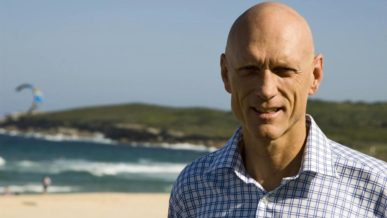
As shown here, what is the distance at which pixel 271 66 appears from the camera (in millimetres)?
2344

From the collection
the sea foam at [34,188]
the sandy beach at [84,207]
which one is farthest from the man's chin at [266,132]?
the sea foam at [34,188]

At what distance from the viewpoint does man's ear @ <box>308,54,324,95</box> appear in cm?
243

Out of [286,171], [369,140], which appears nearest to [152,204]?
[286,171]

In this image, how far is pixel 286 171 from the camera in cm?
247

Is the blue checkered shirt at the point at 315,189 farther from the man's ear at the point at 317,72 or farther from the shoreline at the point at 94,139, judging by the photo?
the shoreline at the point at 94,139

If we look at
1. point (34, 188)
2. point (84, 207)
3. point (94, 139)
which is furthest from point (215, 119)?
point (84, 207)

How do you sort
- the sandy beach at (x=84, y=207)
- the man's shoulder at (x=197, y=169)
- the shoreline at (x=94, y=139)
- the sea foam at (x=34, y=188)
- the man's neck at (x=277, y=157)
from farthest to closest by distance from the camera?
the shoreline at (x=94, y=139) < the sea foam at (x=34, y=188) < the sandy beach at (x=84, y=207) < the man's shoulder at (x=197, y=169) < the man's neck at (x=277, y=157)

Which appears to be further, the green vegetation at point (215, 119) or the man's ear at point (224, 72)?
the green vegetation at point (215, 119)

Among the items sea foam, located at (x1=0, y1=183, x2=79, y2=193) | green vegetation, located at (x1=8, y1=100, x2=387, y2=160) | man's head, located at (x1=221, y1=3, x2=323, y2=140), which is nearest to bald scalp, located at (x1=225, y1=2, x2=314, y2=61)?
man's head, located at (x1=221, y1=3, x2=323, y2=140)

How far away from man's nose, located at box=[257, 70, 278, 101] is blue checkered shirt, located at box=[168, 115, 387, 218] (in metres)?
0.23

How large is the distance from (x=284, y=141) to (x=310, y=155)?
0.09m

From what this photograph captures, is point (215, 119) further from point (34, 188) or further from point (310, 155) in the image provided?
point (310, 155)

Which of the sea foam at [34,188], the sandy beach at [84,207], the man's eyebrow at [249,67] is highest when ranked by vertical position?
the man's eyebrow at [249,67]

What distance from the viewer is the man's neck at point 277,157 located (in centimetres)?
244
